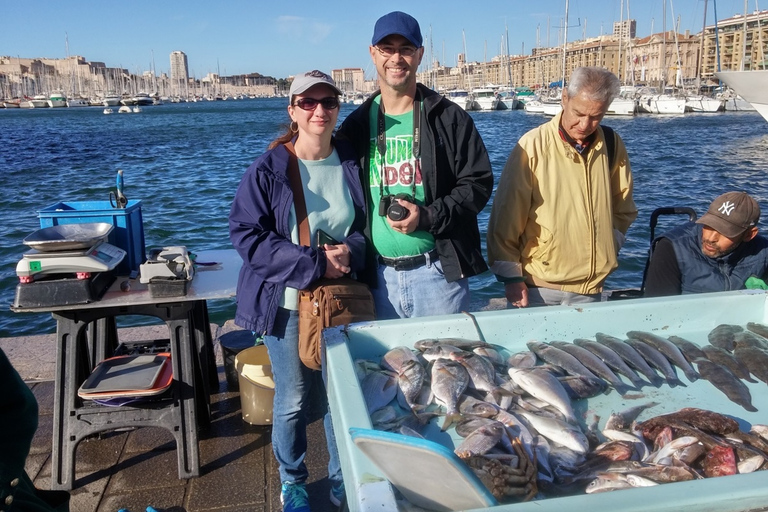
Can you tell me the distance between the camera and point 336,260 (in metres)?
2.51

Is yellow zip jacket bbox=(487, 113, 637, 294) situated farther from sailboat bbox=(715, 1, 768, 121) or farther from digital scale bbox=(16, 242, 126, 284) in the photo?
sailboat bbox=(715, 1, 768, 121)

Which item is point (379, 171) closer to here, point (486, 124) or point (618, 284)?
point (618, 284)

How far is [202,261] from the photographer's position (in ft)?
12.4

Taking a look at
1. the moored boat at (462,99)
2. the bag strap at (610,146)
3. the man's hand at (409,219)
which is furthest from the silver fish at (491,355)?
the moored boat at (462,99)

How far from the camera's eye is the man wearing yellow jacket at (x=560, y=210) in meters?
3.01

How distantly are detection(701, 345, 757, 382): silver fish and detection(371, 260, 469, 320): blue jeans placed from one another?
1.07 meters

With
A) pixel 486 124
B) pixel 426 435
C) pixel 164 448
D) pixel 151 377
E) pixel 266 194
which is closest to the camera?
pixel 426 435

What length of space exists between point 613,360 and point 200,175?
807 inches

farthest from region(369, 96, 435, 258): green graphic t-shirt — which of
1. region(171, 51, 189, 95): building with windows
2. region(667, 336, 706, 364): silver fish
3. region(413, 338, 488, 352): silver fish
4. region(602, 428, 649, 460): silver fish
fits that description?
region(171, 51, 189, 95): building with windows

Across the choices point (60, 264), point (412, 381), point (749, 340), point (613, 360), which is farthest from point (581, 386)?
point (60, 264)

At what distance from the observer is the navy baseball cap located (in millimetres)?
2600

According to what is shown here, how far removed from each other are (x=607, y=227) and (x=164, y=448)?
9.09ft

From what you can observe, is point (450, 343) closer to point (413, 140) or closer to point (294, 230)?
point (294, 230)

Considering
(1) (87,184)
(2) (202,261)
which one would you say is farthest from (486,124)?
(2) (202,261)
